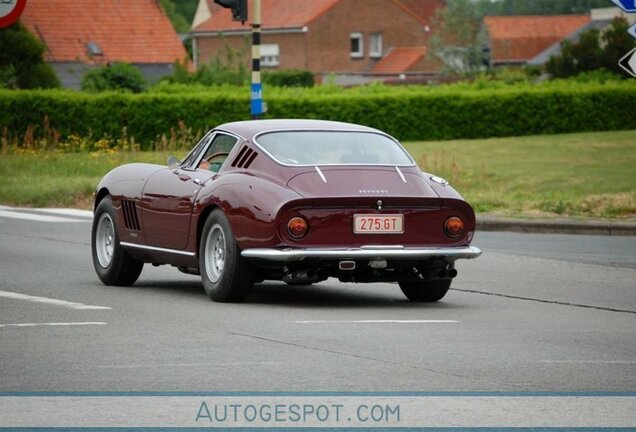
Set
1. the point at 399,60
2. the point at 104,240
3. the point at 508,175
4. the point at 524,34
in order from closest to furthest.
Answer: the point at 104,240, the point at 508,175, the point at 399,60, the point at 524,34

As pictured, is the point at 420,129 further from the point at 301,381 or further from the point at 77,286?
the point at 301,381

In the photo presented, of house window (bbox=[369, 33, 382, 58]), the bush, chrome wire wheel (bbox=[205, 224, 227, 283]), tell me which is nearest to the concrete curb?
chrome wire wheel (bbox=[205, 224, 227, 283])

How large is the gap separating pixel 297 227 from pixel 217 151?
1924 millimetres

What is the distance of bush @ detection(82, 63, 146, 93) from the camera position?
50094mm

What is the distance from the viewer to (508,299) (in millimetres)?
12797

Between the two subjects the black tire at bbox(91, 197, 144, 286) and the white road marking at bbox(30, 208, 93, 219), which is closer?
the black tire at bbox(91, 197, 144, 286)

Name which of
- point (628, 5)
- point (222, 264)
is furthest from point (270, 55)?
point (222, 264)

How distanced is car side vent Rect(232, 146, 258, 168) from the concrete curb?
31.8 ft

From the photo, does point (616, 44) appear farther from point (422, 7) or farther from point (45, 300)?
point (45, 300)

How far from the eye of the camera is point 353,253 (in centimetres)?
1140

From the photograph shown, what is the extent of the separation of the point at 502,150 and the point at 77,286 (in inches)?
1106

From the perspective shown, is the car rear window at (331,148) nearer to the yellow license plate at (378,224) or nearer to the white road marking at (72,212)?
the yellow license plate at (378,224)

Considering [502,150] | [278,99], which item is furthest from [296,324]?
[278,99]

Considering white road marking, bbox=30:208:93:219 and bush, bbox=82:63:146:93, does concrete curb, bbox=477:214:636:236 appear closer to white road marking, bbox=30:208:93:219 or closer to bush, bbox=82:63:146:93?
white road marking, bbox=30:208:93:219
